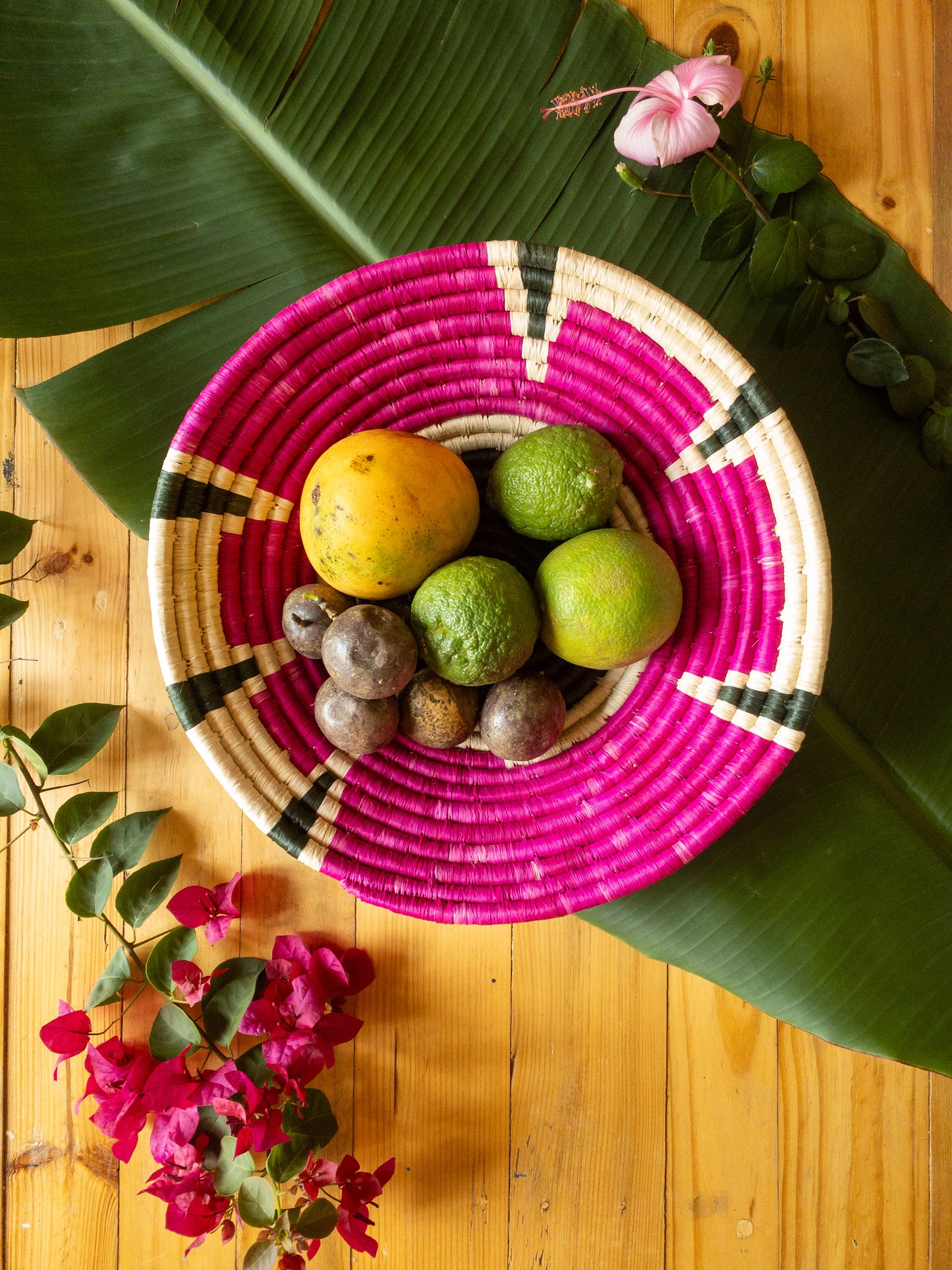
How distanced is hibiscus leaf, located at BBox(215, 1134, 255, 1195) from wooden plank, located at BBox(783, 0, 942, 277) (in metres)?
1.29

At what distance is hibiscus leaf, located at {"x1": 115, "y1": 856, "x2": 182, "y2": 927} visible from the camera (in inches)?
38.9

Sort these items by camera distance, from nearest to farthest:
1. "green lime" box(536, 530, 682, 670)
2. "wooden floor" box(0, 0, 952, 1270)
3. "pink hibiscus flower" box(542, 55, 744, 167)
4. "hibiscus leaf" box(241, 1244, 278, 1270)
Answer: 1. "green lime" box(536, 530, 682, 670)
2. "pink hibiscus flower" box(542, 55, 744, 167)
3. "hibiscus leaf" box(241, 1244, 278, 1270)
4. "wooden floor" box(0, 0, 952, 1270)

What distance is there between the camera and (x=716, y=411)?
0.76 meters

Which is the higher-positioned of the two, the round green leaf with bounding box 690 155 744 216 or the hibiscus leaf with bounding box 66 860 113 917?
the round green leaf with bounding box 690 155 744 216

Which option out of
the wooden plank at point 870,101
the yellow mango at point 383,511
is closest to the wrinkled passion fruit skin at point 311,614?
the yellow mango at point 383,511

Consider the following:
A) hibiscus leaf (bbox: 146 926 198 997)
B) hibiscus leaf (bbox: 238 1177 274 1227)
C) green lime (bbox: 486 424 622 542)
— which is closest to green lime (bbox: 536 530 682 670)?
green lime (bbox: 486 424 622 542)

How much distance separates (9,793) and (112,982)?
0.25 meters

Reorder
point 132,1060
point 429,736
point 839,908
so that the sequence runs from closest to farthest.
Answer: point 429,736, point 839,908, point 132,1060

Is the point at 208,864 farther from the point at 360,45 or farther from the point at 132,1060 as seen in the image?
the point at 360,45

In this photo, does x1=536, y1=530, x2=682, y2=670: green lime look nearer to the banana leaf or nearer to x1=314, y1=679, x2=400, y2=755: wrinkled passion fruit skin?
x1=314, y1=679, x2=400, y2=755: wrinkled passion fruit skin

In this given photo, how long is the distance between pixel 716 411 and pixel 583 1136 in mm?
885

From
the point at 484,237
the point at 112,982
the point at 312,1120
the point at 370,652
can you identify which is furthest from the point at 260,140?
the point at 312,1120

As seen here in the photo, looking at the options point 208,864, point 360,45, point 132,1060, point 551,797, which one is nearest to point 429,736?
point 551,797

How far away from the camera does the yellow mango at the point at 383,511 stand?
70 cm
